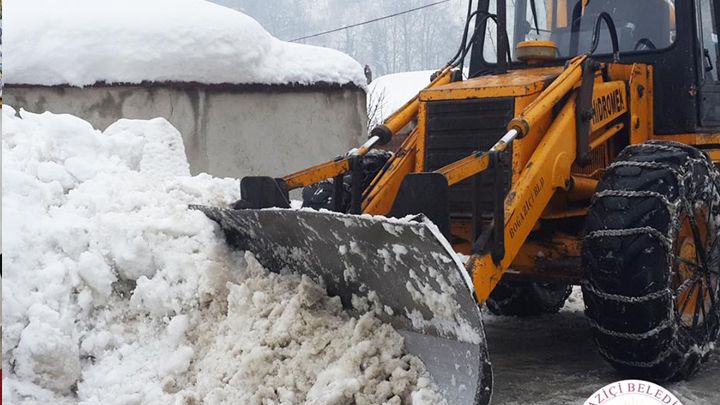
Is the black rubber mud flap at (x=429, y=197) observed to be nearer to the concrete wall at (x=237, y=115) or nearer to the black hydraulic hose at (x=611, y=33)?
the black hydraulic hose at (x=611, y=33)

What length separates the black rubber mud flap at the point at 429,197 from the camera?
387 centimetres

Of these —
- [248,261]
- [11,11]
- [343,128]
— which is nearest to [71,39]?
[11,11]

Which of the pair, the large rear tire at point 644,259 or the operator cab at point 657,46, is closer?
the large rear tire at point 644,259

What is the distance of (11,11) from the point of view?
12.0 metres

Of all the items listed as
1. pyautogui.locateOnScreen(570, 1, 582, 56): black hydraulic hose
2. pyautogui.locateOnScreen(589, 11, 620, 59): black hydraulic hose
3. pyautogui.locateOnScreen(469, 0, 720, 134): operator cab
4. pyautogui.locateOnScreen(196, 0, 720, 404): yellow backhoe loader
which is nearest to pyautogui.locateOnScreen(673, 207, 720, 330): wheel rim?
pyautogui.locateOnScreen(196, 0, 720, 404): yellow backhoe loader

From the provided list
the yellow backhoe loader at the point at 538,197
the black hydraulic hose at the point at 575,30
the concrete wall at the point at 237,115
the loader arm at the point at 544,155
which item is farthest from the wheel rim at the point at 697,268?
the concrete wall at the point at 237,115

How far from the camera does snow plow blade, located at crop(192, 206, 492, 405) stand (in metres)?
3.74

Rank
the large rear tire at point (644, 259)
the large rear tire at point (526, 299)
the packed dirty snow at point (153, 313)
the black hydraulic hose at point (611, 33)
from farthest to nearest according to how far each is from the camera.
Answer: the large rear tire at point (526, 299) < the black hydraulic hose at point (611, 33) < the large rear tire at point (644, 259) < the packed dirty snow at point (153, 313)

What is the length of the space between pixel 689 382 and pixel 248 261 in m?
2.30

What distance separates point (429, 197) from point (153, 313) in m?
1.67

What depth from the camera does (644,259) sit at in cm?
427

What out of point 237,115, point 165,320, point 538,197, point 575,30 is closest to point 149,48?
point 237,115

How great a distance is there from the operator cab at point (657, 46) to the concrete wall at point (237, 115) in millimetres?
5672

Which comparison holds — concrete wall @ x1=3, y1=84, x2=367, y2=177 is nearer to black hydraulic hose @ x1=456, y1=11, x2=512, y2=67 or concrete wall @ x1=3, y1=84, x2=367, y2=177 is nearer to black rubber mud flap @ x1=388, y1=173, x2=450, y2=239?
black hydraulic hose @ x1=456, y1=11, x2=512, y2=67
